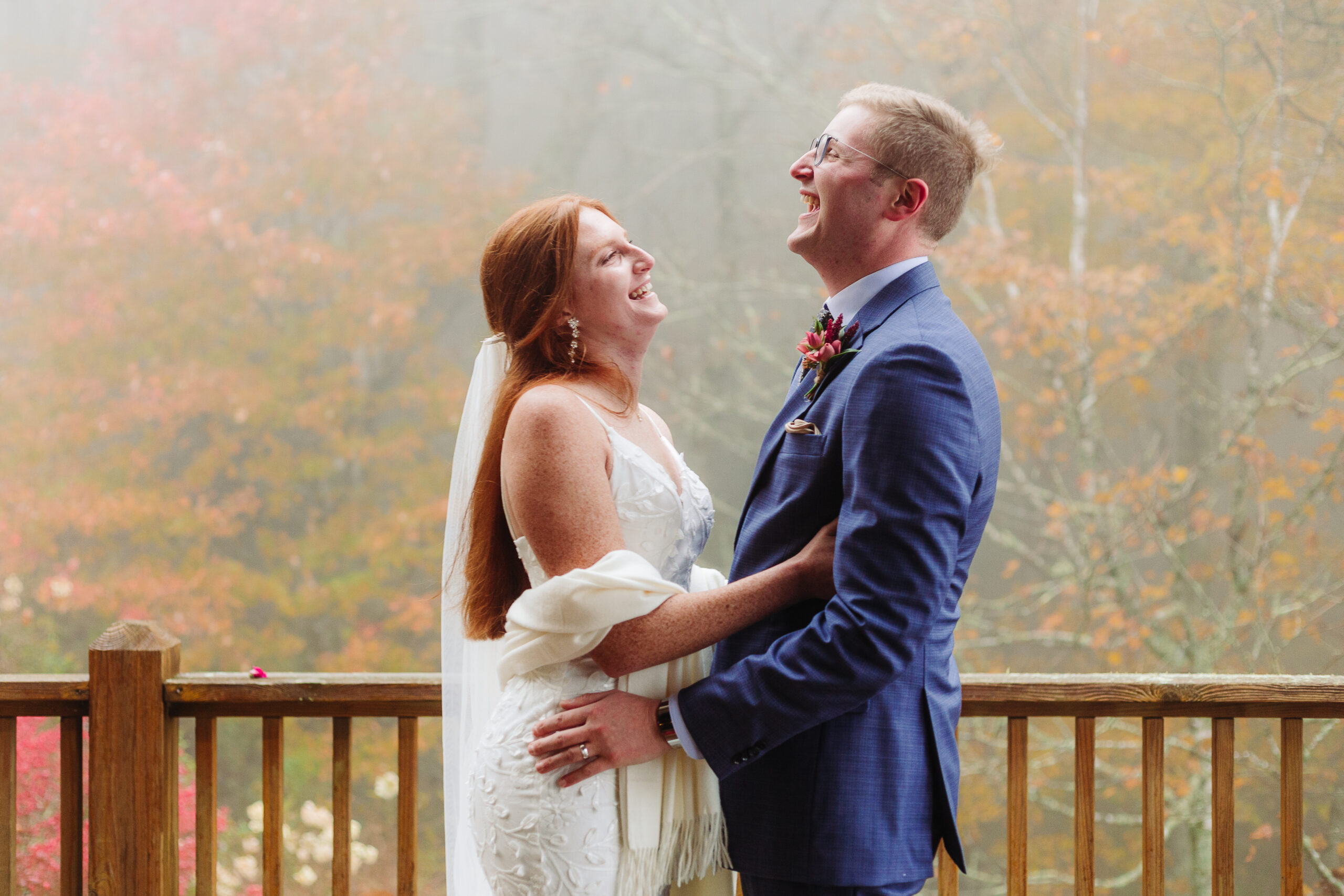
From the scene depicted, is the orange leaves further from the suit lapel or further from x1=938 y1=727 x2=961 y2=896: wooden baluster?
the suit lapel

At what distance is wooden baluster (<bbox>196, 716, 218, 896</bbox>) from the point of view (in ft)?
6.28

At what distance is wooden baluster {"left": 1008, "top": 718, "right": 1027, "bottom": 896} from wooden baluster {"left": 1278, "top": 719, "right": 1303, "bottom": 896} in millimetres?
474

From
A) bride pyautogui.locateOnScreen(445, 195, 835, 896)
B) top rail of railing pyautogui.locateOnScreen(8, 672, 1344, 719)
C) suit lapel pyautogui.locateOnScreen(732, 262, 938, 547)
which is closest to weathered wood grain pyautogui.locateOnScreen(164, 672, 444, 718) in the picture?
top rail of railing pyautogui.locateOnScreen(8, 672, 1344, 719)

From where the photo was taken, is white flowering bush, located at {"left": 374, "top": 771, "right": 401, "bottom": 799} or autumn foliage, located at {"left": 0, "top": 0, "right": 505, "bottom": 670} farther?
autumn foliage, located at {"left": 0, "top": 0, "right": 505, "bottom": 670}

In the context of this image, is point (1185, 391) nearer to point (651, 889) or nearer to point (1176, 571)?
point (1176, 571)

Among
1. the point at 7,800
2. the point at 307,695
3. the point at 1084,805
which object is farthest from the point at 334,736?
the point at 1084,805

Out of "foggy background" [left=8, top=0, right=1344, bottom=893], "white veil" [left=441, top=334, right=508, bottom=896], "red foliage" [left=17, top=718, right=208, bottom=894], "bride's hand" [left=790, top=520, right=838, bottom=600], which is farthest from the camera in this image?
"foggy background" [left=8, top=0, right=1344, bottom=893]

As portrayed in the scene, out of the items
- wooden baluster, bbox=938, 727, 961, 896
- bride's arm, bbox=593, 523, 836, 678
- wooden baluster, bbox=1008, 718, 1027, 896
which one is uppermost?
bride's arm, bbox=593, 523, 836, 678

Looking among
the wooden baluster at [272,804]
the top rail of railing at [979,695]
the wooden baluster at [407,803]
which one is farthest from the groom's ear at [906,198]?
the wooden baluster at [272,804]

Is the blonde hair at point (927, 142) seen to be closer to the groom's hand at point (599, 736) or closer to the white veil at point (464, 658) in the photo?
the white veil at point (464, 658)

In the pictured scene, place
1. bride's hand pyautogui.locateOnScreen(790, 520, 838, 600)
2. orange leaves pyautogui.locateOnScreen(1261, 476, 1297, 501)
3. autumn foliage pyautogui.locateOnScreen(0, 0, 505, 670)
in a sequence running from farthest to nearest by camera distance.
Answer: autumn foliage pyautogui.locateOnScreen(0, 0, 505, 670), orange leaves pyautogui.locateOnScreen(1261, 476, 1297, 501), bride's hand pyautogui.locateOnScreen(790, 520, 838, 600)

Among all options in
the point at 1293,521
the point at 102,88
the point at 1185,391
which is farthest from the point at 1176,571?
the point at 102,88

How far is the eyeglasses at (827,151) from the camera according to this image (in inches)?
57.3

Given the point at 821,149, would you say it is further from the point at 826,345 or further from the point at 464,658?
the point at 464,658
